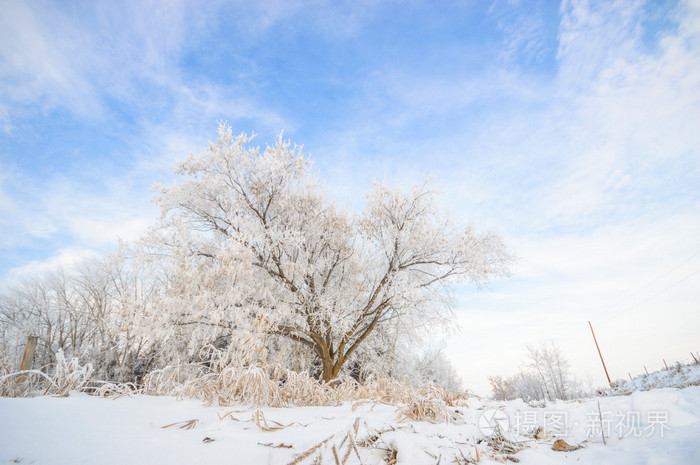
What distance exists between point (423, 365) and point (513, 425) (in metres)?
18.2

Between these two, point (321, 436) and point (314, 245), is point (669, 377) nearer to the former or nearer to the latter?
point (314, 245)

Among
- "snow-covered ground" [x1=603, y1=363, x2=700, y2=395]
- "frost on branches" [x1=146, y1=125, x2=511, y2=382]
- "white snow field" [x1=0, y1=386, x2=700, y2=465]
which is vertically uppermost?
"frost on branches" [x1=146, y1=125, x2=511, y2=382]

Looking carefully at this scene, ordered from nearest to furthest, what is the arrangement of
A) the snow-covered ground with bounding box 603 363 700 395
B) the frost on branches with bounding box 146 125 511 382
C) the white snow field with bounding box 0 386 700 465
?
the white snow field with bounding box 0 386 700 465 < the snow-covered ground with bounding box 603 363 700 395 < the frost on branches with bounding box 146 125 511 382

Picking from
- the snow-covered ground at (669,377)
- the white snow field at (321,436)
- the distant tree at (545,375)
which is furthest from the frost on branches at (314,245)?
the distant tree at (545,375)

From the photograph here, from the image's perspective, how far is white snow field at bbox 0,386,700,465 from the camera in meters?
0.96

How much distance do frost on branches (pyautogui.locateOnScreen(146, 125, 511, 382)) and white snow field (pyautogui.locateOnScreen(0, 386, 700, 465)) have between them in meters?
8.37

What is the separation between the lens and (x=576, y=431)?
4.68 feet

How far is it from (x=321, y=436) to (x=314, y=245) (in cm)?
1076

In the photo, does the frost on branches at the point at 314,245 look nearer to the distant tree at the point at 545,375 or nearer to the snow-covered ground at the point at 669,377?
the snow-covered ground at the point at 669,377

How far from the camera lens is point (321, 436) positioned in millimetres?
1200

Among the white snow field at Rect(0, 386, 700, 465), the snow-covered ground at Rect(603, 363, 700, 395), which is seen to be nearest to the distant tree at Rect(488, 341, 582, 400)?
the snow-covered ground at Rect(603, 363, 700, 395)

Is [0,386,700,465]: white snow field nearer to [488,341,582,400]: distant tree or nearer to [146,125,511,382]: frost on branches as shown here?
[146,125,511,382]: frost on branches

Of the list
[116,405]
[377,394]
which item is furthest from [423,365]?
[116,405]

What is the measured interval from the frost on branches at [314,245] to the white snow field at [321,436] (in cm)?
837
